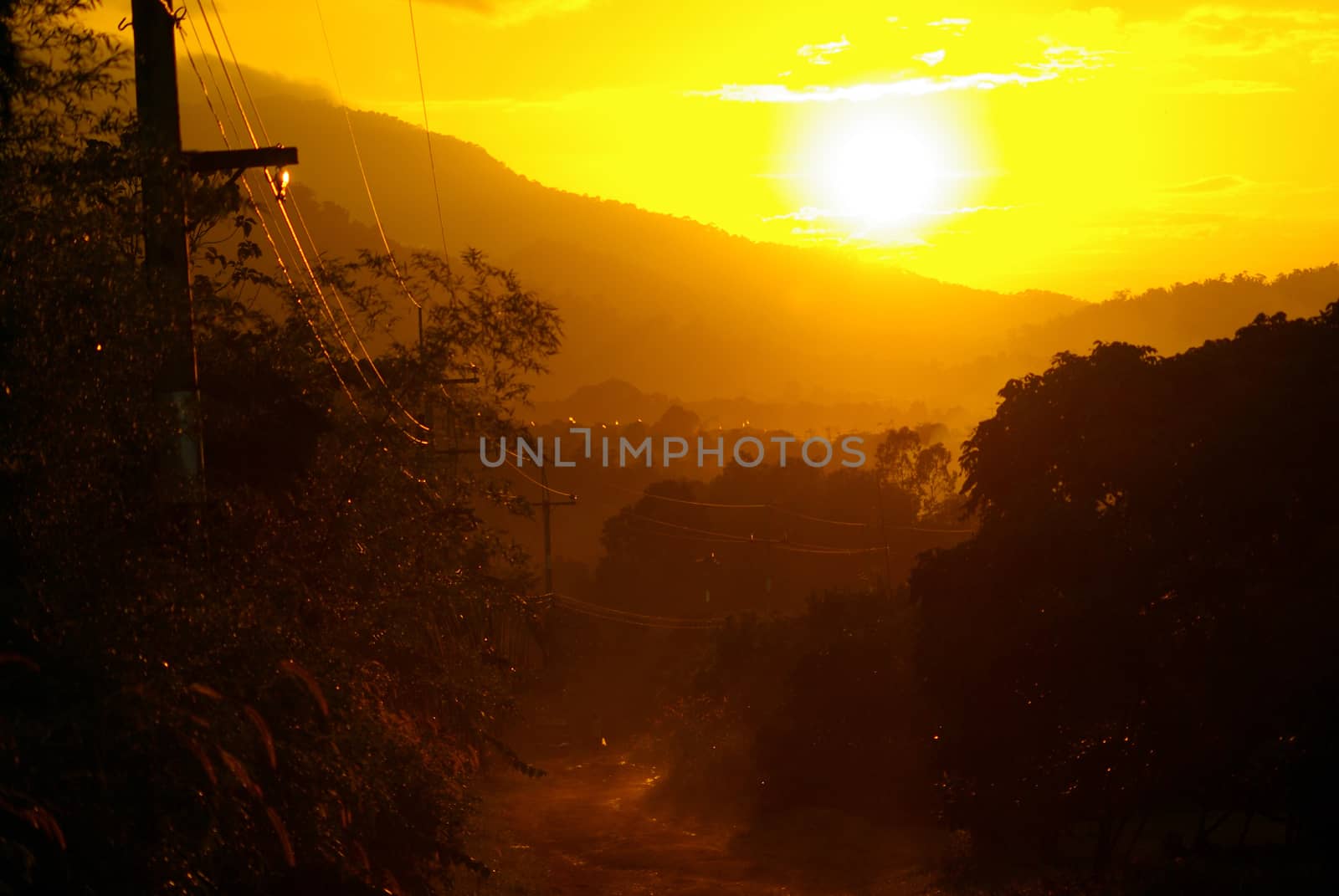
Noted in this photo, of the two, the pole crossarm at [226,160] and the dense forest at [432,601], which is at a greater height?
the pole crossarm at [226,160]

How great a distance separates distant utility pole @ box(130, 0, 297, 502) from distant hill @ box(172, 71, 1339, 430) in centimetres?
11608

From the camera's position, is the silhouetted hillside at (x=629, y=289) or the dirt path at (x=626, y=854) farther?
the silhouetted hillside at (x=629, y=289)

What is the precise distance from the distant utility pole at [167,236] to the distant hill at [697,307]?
4570 inches

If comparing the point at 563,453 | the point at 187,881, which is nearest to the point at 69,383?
the point at 187,881

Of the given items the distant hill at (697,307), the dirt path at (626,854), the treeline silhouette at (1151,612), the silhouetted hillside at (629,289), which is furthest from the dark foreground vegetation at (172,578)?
the silhouetted hillside at (629,289)

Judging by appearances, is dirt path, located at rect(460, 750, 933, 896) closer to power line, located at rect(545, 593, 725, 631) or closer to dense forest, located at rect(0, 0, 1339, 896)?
dense forest, located at rect(0, 0, 1339, 896)

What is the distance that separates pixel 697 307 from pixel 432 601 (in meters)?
165

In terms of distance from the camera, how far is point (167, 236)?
9.84m

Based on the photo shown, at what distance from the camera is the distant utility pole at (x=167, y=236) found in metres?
9.56

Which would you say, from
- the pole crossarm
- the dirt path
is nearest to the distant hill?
the dirt path

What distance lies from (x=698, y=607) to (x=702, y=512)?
527cm

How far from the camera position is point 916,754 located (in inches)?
1133

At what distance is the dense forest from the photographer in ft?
26.5

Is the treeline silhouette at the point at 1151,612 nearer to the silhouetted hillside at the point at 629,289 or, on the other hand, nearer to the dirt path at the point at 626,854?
the dirt path at the point at 626,854
